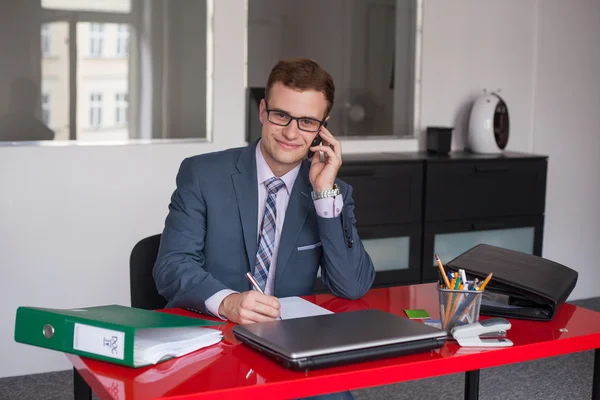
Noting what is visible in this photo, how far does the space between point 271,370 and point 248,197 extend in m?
0.85

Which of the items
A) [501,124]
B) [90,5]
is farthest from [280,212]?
[501,124]

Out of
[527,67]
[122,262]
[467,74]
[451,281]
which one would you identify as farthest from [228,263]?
[527,67]

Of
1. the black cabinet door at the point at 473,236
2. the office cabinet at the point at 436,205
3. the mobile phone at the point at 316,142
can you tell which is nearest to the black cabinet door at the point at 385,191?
the office cabinet at the point at 436,205

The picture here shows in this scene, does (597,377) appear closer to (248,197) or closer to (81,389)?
(248,197)

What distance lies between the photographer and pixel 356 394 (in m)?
3.56

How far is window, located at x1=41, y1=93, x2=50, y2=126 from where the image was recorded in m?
3.66

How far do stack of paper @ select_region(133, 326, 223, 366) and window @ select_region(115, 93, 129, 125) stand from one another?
2.26 m

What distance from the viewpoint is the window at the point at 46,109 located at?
12.0 feet

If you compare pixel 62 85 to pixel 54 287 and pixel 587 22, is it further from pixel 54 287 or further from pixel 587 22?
pixel 587 22

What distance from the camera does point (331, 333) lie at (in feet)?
5.49

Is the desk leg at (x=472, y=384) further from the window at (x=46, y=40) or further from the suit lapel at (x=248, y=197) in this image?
the window at (x=46, y=40)

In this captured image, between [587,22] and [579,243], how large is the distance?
56.4 inches

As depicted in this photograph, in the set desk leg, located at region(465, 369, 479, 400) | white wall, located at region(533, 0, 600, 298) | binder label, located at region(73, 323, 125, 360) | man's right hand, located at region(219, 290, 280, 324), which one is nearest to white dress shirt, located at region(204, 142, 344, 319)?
man's right hand, located at region(219, 290, 280, 324)

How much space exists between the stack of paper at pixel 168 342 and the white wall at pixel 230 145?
2.19 meters
